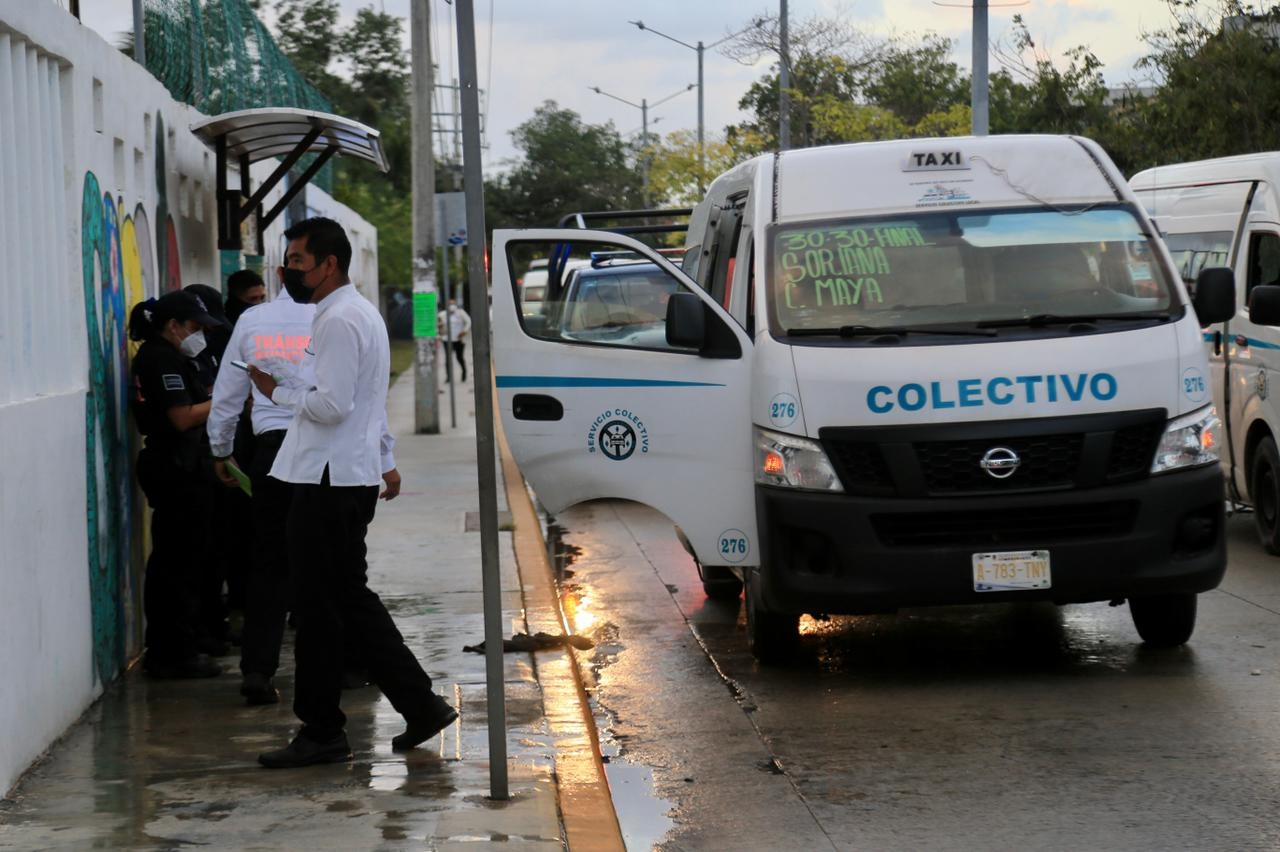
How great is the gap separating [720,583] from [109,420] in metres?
3.84

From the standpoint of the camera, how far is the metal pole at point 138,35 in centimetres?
1053

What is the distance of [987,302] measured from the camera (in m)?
8.29

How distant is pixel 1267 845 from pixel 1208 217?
743 centimetres

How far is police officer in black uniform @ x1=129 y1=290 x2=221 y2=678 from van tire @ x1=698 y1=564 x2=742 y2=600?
3110 millimetres

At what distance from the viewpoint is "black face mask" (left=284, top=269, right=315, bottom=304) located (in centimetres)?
665

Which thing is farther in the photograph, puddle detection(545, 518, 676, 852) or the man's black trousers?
the man's black trousers

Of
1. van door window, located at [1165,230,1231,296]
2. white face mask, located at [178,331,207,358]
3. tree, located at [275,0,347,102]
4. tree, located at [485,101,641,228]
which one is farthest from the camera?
tree, located at [485,101,641,228]

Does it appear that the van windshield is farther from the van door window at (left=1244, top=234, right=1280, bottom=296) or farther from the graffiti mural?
the van door window at (left=1244, top=234, right=1280, bottom=296)

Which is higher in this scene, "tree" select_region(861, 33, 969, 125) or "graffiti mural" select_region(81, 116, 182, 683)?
"tree" select_region(861, 33, 969, 125)

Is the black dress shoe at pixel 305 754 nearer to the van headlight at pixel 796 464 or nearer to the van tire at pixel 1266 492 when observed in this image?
the van headlight at pixel 796 464

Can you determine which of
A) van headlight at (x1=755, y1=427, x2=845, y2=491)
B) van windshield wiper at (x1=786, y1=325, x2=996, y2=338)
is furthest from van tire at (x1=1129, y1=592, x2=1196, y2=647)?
van headlight at (x1=755, y1=427, x2=845, y2=491)

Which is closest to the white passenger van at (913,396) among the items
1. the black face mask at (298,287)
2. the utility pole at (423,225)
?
the black face mask at (298,287)

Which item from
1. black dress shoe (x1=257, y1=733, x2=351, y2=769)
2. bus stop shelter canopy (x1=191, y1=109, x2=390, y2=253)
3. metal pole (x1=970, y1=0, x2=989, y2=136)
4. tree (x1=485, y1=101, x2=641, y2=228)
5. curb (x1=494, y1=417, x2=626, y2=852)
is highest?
tree (x1=485, y1=101, x2=641, y2=228)

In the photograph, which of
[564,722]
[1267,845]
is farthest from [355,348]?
[1267,845]
